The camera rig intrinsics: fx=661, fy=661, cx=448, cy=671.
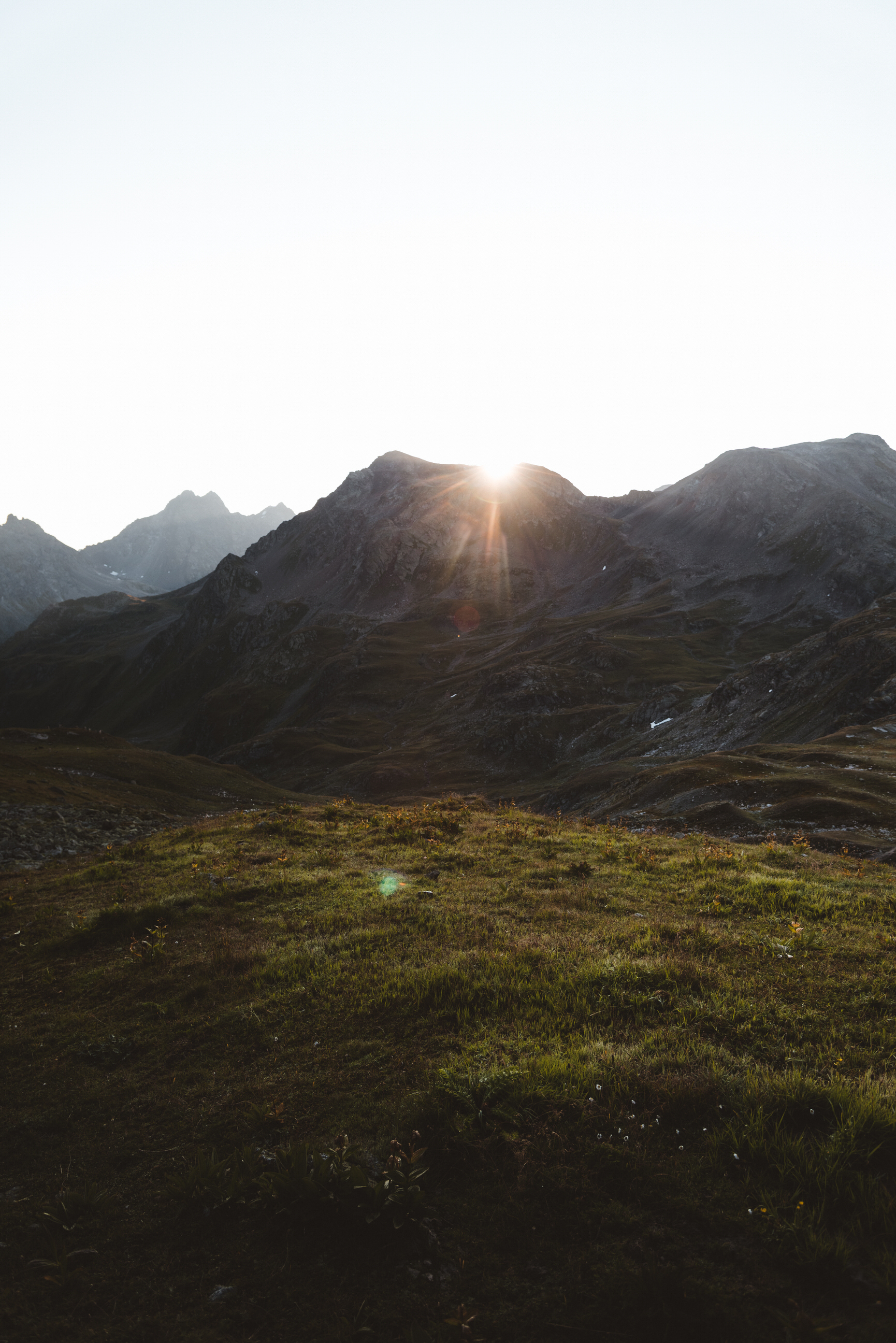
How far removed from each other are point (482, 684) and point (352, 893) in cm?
13763

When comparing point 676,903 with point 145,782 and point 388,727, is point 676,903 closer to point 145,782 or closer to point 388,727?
point 145,782

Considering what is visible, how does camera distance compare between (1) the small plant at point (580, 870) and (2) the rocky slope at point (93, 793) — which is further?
(2) the rocky slope at point (93, 793)

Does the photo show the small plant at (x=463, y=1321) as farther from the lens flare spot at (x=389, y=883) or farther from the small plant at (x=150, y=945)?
the lens flare spot at (x=389, y=883)

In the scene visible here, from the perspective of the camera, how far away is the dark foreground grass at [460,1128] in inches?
229

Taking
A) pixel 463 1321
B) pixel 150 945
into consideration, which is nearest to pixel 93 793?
pixel 150 945

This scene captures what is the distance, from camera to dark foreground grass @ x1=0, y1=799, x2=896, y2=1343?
5.81 meters

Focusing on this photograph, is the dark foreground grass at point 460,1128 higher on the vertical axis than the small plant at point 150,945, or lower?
higher

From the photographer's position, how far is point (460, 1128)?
749 cm

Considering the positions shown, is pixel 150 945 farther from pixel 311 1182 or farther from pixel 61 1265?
pixel 311 1182

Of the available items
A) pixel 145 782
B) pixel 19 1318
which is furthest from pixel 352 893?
pixel 145 782

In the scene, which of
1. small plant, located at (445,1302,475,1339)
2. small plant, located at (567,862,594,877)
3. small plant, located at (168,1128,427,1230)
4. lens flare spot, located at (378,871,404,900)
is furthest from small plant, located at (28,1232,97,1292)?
small plant, located at (567,862,594,877)

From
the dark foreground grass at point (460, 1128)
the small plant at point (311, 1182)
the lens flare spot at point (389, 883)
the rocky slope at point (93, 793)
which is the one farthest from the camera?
the rocky slope at point (93, 793)

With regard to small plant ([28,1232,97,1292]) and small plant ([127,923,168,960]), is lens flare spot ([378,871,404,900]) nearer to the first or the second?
small plant ([127,923,168,960])

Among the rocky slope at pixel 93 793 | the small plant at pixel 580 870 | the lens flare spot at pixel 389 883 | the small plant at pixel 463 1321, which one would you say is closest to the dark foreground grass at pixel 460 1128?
the small plant at pixel 463 1321
